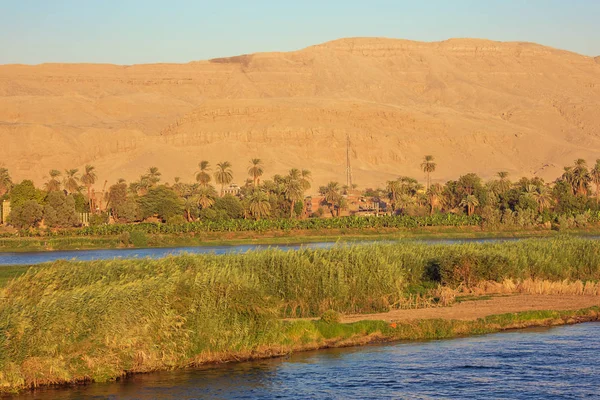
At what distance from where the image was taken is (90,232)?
93625mm

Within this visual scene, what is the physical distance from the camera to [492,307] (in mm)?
37156

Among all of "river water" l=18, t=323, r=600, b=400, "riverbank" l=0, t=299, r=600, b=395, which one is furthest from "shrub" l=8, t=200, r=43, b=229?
"river water" l=18, t=323, r=600, b=400

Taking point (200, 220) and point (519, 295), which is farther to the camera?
point (200, 220)

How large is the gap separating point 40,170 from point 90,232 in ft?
342

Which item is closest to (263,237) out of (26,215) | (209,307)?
(26,215)

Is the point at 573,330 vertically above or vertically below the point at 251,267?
below

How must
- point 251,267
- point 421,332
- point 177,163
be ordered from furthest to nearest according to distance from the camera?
point 177,163, point 251,267, point 421,332

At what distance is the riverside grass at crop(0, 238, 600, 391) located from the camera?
84.7 ft

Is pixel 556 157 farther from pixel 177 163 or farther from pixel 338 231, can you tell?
pixel 338 231

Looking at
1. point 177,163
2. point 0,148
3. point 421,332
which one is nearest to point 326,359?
point 421,332

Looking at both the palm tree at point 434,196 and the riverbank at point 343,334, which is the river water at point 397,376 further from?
the palm tree at point 434,196

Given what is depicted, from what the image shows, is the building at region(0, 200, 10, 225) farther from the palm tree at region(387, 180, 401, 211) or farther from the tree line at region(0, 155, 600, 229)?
the palm tree at region(387, 180, 401, 211)

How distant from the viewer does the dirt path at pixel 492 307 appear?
34875mm

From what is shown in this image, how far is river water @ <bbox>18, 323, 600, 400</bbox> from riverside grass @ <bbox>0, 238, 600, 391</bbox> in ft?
2.32
